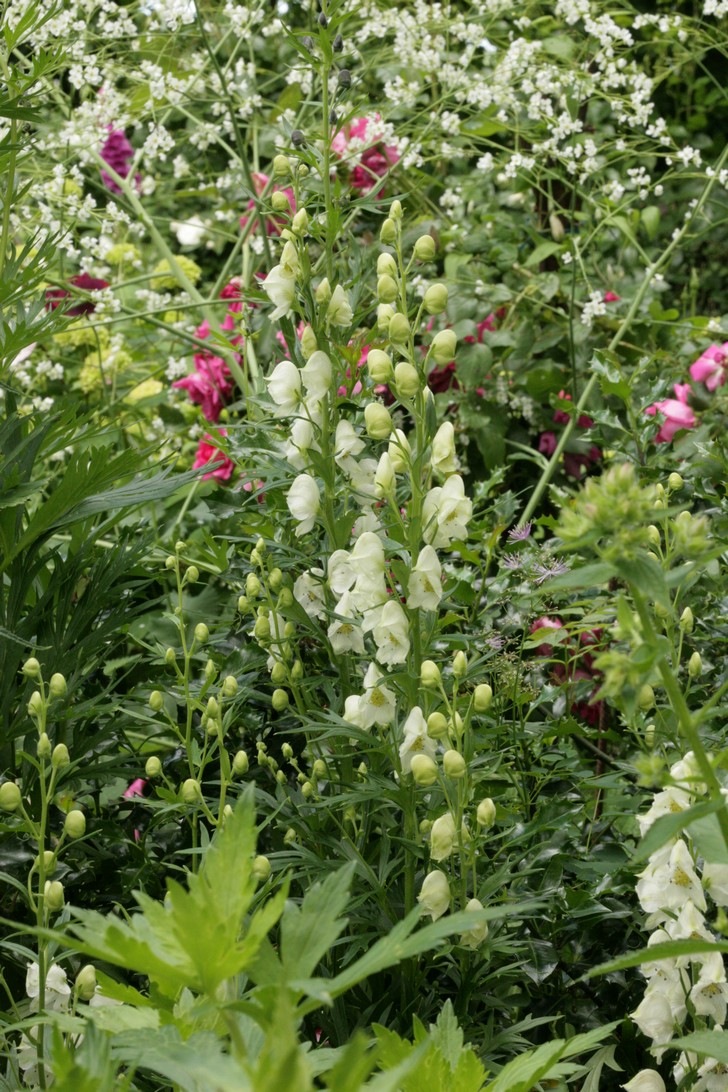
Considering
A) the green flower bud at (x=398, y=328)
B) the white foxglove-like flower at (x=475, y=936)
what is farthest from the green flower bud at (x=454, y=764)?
the green flower bud at (x=398, y=328)

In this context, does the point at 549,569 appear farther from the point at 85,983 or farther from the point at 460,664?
the point at 85,983

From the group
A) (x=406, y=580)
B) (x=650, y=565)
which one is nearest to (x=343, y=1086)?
(x=650, y=565)

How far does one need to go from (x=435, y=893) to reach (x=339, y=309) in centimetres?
51

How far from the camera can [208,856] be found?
2.12 ft

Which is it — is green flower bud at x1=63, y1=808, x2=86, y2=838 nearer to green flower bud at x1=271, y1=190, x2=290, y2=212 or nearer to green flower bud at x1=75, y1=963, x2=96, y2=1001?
green flower bud at x1=75, y1=963, x2=96, y2=1001

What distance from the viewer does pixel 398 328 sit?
957 mm

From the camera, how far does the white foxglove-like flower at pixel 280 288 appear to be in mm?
1061

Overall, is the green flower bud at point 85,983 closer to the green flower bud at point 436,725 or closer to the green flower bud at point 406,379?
the green flower bud at point 436,725

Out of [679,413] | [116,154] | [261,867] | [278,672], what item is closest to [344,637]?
[278,672]

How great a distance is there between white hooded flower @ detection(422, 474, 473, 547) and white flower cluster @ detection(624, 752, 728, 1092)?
→ 26cm

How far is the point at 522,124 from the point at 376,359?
1580 mm

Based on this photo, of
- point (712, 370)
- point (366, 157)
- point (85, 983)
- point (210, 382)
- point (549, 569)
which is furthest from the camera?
point (366, 157)

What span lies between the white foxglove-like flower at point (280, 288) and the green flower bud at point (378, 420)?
0.16m

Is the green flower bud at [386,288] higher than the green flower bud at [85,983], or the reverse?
the green flower bud at [386,288]
